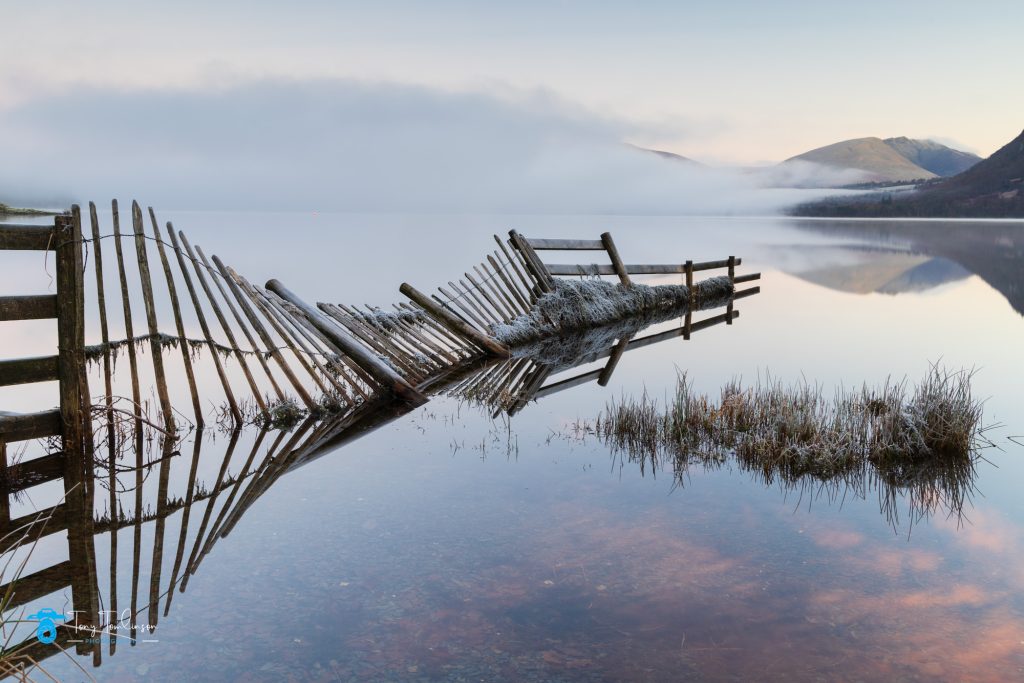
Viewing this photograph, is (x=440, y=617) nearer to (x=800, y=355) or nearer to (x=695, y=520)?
(x=695, y=520)

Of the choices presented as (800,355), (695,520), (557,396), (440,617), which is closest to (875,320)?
(800,355)

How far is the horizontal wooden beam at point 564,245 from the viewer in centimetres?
1403

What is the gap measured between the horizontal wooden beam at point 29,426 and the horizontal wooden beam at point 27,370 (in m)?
0.25

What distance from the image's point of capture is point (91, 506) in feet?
17.6

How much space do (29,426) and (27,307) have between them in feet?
2.81

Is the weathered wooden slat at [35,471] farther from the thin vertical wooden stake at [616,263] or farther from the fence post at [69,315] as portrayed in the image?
the thin vertical wooden stake at [616,263]

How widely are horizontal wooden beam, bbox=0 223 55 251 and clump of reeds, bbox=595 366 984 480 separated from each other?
16.1ft

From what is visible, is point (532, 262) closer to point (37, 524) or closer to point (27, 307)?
point (27, 307)

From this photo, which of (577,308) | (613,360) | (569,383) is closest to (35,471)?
(569,383)

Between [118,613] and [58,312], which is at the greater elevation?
[58,312]

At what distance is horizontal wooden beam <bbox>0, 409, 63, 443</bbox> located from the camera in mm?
5590

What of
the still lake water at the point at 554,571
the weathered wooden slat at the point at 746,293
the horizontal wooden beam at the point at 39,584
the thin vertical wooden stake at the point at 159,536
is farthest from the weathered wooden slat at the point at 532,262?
the horizontal wooden beam at the point at 39,584

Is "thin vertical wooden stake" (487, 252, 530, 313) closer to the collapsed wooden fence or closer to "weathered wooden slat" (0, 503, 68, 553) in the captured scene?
the collapsed wooden fence

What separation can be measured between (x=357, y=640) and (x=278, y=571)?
95 centimetres
